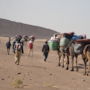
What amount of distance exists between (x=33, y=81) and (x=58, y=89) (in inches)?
119

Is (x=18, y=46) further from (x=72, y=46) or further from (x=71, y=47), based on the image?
(x=72, y=46)

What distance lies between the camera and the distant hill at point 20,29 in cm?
12103

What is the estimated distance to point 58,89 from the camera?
52.6 ft

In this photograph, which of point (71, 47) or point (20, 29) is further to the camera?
point (20, 29)

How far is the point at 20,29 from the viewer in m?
126

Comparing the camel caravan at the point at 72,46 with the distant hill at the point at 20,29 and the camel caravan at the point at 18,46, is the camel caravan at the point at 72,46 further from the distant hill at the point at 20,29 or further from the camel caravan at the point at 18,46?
the distant hill at the point at 20,29

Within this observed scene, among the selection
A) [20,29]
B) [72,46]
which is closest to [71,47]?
[72,46]

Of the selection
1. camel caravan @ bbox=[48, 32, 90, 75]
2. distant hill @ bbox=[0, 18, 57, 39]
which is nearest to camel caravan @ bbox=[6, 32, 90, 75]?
camel caravan @ bbox=[48, 32, 90, 75]

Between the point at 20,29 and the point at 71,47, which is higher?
the point at 20,29

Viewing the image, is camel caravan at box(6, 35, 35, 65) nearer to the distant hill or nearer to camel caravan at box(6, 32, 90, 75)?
camel caravan at box(6, 32, 90, 75)

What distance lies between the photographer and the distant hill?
12103 cm

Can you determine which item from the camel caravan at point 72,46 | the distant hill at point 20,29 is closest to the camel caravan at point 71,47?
the camel caravan at point 72,46

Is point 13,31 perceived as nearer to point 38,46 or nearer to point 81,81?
point 38,46

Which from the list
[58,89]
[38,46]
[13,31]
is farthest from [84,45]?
[13,31]
